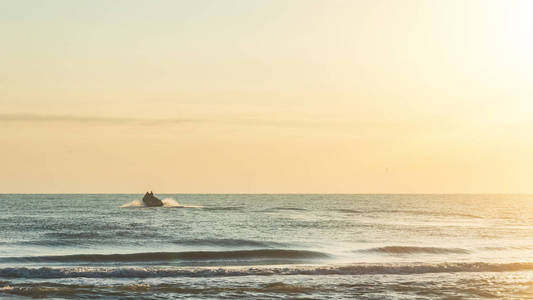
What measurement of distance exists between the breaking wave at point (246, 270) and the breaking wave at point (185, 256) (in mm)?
5632

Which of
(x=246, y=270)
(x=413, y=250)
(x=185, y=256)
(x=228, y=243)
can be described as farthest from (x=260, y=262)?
(x=413, y=250)

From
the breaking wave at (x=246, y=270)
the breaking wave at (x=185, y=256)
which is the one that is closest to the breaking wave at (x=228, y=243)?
the breaking wave at (x=185, y=256)

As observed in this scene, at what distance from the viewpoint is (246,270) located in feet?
96.6

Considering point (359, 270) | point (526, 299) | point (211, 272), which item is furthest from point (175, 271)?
point (526, 299)

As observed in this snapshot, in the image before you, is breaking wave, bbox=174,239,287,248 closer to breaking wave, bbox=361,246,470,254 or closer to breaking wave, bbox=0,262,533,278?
breaking wave, bbox=361,246,470,254

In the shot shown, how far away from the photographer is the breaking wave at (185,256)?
34.8 meters

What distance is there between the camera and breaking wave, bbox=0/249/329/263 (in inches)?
1368

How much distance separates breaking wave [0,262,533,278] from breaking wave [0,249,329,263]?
5.63 meters

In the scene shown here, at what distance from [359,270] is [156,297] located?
35.7ft

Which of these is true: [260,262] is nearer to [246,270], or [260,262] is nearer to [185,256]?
[185,256]

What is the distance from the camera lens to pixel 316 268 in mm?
30094

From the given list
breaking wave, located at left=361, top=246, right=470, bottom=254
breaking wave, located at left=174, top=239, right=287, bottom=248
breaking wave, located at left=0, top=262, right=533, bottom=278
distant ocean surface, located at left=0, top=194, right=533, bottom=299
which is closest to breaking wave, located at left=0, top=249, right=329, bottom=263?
distant ocean surface, located at left=0, top=194, right=533, bottom=299

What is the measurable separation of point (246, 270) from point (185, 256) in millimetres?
8229

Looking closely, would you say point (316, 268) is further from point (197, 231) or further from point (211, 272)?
point (197, 231)
